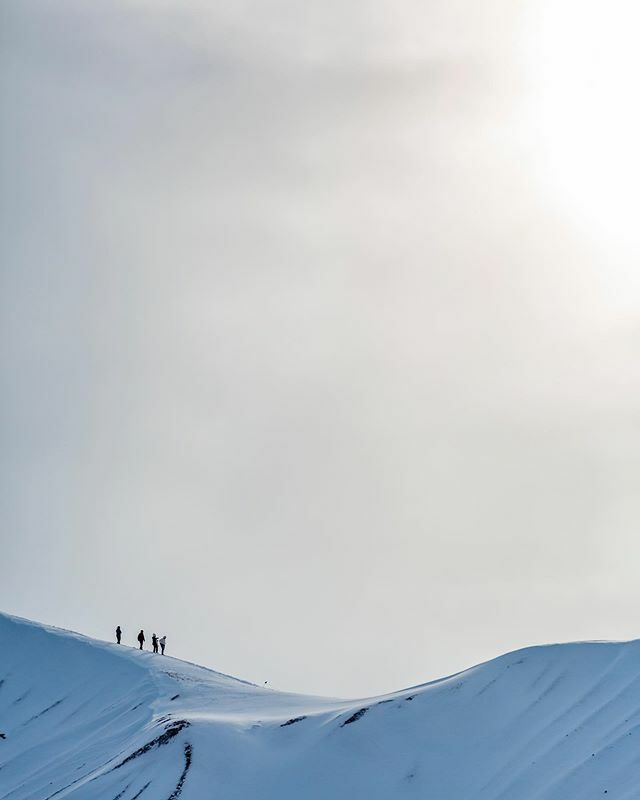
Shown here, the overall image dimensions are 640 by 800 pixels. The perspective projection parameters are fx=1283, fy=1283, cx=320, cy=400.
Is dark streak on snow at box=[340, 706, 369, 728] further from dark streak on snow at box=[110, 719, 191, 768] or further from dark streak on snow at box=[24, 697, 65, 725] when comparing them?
dark streak on snow at box=[24, 697, 65, 725]

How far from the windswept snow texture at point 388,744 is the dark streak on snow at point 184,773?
0.06 meters

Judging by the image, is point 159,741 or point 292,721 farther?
point 292,721

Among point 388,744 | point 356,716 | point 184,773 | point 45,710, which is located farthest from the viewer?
point 45,710

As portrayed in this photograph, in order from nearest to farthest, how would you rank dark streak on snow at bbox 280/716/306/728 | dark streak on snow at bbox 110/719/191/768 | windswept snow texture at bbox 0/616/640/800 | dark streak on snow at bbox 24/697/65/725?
1. windswept snow texture at bbox 0/616/640/800
2. dark streak on snow at bbox 110/719/191/768
3. dark streak on snow at bbox 280/716/306/728
4. dark streak on snow at bbox 24/697/65/725

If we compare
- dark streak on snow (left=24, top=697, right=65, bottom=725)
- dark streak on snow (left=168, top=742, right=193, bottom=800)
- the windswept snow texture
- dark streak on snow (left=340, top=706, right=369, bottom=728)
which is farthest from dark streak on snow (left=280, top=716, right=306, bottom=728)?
dark streak on snow (left=24, top=697, right=65, bottom=725)

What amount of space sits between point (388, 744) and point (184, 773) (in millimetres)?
8097

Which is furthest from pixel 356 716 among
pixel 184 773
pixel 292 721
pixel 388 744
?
pixel 184 773

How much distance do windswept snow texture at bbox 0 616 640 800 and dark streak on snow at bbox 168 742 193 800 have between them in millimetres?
57

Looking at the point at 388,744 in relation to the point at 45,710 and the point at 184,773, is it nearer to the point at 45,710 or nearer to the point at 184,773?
the point at 184,773

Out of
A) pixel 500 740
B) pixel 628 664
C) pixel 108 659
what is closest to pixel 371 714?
pixel 500 740

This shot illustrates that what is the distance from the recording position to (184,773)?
165 ft

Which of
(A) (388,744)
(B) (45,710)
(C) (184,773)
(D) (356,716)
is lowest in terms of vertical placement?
(C) (184,773)

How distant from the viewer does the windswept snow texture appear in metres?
44.5

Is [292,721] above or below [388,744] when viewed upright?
above
